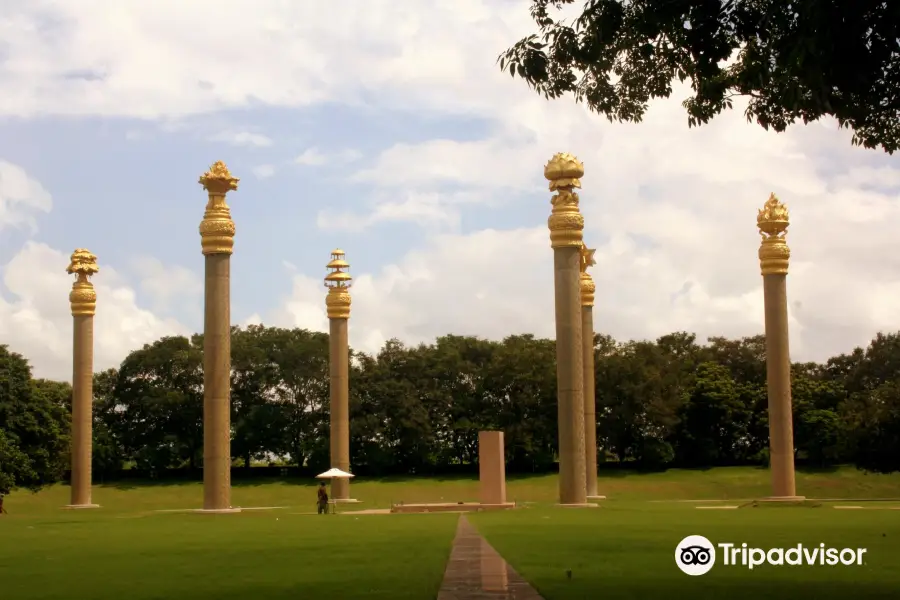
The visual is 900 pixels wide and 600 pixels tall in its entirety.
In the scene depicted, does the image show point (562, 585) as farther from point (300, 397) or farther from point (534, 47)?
point (300, 397)

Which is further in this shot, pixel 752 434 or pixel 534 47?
pixel 752 434

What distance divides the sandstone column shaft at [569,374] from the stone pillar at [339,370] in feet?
44.1

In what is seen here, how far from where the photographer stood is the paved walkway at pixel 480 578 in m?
12.9

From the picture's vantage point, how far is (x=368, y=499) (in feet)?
199

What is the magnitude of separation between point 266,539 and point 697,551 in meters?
8.88

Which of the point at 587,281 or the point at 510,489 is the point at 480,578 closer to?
the point at 587,281

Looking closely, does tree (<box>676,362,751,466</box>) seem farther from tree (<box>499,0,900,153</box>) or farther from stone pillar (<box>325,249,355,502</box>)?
tree (<box>499,0,900,153</box>)

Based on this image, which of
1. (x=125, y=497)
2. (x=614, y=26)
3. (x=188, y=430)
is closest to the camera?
(x=614, y=26)

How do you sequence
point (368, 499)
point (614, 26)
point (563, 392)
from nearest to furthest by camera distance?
point (614, 26)
point (563, 392)
point (368, 499)

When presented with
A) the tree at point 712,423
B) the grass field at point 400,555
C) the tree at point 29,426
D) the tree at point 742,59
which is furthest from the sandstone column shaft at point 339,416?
the tree at point 742,59

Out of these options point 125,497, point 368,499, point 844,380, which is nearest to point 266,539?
point 368,499

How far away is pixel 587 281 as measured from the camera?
1991 inches

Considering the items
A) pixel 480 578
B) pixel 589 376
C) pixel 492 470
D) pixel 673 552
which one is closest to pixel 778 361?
pixel 589 376

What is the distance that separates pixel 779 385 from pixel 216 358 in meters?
19.4
